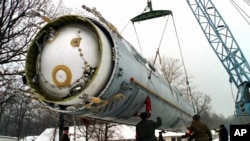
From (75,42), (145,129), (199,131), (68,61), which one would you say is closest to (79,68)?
(68,61)

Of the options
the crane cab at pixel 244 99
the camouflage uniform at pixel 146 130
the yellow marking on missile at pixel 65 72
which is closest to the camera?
the yellow marking on missile at pixel 65 72

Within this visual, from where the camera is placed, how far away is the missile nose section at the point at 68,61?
4781 mm

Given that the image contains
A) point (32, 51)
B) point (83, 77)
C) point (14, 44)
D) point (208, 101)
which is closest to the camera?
point (83, 77)

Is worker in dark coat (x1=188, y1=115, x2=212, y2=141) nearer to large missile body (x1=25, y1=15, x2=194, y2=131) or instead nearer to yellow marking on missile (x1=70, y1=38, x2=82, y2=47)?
large missile body (x1=25, y1=15, x2=194, y2=131)

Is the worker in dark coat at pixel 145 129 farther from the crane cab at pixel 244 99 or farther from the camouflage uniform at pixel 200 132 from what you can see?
the crane cab at pixel 244 99

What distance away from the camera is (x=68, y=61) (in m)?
4.79

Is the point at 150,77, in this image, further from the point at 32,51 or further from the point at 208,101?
the point at 208,101

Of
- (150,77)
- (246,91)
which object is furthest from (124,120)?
(246,91)

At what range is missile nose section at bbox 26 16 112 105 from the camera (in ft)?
15.7

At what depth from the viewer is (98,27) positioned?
528cm

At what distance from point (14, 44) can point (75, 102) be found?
35.0 ft

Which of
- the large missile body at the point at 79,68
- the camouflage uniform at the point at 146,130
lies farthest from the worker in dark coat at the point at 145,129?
the large missile body at the point at 79,68

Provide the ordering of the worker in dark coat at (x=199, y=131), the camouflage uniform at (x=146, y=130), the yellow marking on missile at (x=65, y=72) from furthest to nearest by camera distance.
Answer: the worker in dark coat at (x=199, y=131) → the camouflage uniform at (x=146, y=130) → the yellow marking on missile at (x=65, y=72)

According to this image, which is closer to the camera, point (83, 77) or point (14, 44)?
point (83, 77)
